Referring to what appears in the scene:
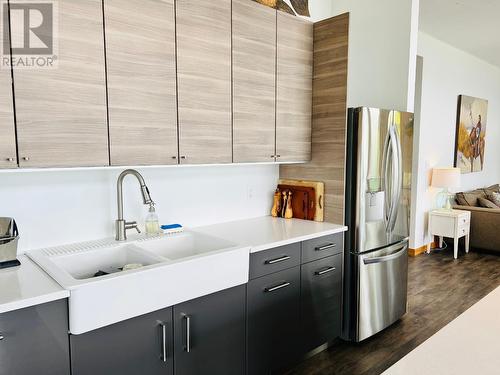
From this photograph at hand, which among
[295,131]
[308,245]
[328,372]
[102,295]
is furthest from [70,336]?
[295,131]

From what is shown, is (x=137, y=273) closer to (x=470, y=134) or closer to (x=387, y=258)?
(x=387, y=258)

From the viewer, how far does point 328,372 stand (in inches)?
97.3

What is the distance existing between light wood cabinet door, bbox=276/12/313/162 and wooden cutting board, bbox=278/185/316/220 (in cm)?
24

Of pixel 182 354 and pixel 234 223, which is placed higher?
pixel 234 223

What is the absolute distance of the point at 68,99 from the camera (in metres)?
1.70

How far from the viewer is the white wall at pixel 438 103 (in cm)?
495

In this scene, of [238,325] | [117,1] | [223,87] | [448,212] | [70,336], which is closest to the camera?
[70,336]

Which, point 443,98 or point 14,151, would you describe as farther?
point 443,98

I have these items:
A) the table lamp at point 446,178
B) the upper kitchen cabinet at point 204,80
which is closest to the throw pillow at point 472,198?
the table lamp at point 446,178

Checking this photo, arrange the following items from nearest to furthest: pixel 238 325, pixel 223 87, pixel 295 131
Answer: pixel 238 325 → pixel 223 87 → pixel 295 131

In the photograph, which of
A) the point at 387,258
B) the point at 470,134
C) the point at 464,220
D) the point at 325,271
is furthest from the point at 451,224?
the point at 325,271

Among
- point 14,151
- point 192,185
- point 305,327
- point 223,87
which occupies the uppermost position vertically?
point 223,87

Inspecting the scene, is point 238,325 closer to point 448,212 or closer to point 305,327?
point 305,327

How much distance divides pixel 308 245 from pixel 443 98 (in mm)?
4009
